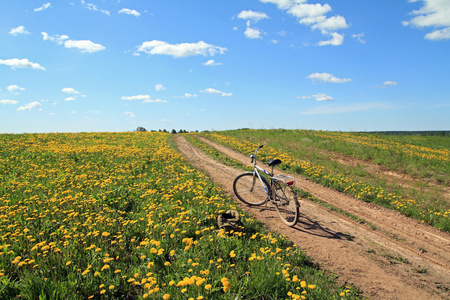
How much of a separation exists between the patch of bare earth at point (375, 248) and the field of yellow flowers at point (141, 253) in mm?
558

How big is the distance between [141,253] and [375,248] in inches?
200

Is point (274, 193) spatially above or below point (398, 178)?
above

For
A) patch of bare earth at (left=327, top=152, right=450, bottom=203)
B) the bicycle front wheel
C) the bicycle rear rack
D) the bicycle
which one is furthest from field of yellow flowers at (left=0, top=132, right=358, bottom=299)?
patch of bare earth at (left=327, top=152, right=450, bottom=203)

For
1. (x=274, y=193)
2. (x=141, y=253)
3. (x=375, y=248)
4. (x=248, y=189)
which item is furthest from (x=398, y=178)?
(x=141, y=253)

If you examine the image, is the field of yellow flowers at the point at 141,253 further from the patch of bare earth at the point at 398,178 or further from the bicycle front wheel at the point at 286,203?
the patch of bare earth at the point at 398,178

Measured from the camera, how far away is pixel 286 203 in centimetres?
629

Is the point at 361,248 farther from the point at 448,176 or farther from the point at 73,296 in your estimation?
the point at 448,176

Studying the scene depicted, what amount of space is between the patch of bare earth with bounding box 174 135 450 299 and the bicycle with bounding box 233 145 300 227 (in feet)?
0.87

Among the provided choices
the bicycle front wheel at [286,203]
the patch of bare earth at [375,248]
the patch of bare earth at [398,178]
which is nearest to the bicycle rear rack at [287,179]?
the bicycle front wheel at [286,203]

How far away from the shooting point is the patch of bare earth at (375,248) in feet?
13.4

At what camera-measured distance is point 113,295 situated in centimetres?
340

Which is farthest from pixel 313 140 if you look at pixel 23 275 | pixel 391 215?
pixel 23 275

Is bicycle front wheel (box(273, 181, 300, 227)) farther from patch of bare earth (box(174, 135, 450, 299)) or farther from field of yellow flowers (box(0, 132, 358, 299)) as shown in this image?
field of yellow flowers (box(0, 132, 358, 299))

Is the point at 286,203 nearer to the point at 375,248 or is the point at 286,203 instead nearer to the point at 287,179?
the point at 287,179
